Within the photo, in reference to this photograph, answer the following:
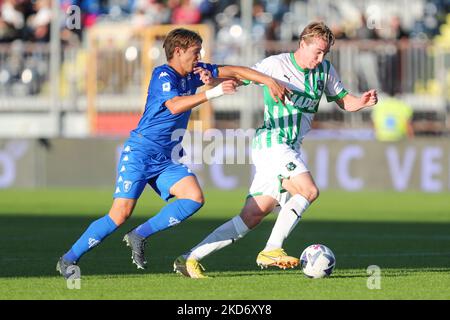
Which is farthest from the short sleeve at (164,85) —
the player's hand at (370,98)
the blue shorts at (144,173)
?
the player's hand at (370,98)

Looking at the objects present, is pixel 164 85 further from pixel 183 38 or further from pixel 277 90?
pixel 277 90

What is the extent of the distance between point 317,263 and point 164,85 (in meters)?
1.75

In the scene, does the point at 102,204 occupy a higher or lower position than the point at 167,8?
lower

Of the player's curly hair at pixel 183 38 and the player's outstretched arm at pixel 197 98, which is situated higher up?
the player's curly hair at pixel 183 38

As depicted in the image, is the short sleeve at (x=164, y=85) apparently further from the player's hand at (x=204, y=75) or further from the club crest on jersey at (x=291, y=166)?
the club crest on jersey at (x=291, y=166)

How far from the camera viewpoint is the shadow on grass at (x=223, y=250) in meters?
10.3

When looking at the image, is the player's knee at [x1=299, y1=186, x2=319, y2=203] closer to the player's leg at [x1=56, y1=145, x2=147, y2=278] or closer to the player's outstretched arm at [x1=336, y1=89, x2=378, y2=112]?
the player's outstretched arm at [x1=336, y1=89, x2=378, y2=112]

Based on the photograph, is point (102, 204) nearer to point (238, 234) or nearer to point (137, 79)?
point (137, 79)

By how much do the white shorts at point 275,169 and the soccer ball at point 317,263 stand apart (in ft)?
2.22

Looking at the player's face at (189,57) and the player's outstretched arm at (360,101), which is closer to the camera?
the player's face at (189,57)

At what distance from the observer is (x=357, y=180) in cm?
2205

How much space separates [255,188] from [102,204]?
917 cm
